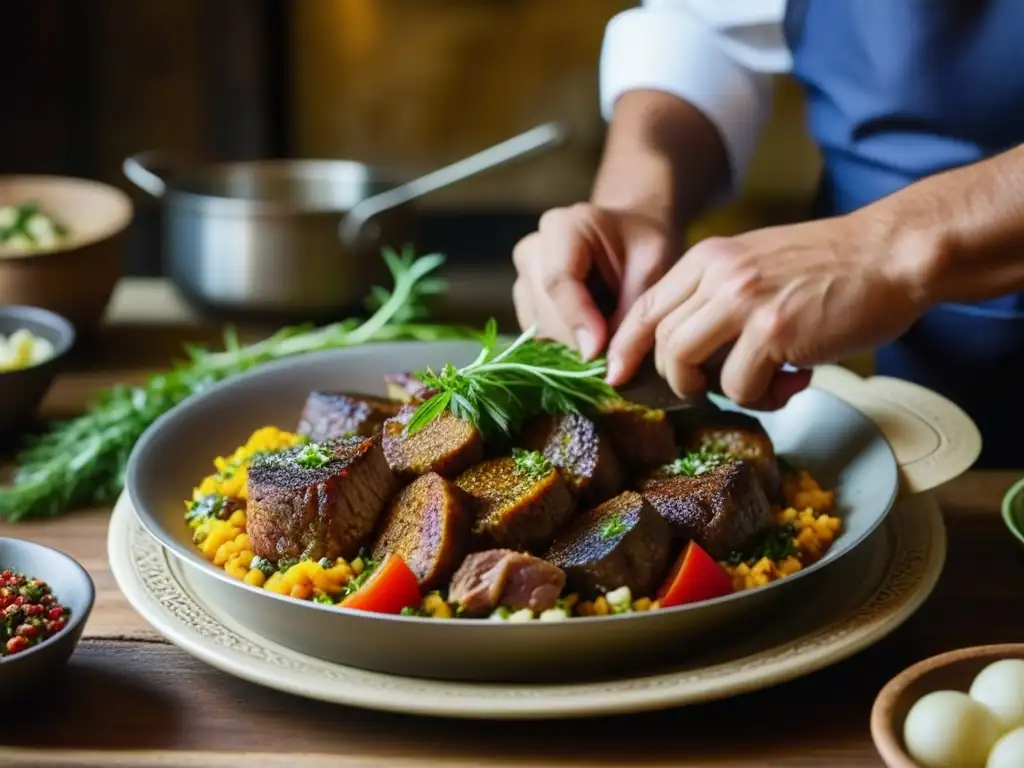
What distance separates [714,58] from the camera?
2.43 metres

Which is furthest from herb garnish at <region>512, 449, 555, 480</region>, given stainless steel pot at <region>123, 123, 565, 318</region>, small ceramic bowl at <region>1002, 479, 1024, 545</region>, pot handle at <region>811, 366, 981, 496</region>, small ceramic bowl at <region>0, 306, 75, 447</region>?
stainless steel pot at <region>123, 123, 565, 318</region>

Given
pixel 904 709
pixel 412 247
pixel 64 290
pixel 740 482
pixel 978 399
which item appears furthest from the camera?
pixel 412 247

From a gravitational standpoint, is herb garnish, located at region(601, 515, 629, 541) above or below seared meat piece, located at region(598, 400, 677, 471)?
above

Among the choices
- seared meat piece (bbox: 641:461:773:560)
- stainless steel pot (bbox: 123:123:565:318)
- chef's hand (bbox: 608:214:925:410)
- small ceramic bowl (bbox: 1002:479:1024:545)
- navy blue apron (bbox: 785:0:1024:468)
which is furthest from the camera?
stainless steel pot (bbox: 123:123:565:318)

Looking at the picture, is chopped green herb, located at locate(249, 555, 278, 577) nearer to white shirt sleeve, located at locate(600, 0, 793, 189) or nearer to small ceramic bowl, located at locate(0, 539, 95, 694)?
small ceramic bowl, located at locate(0, 539, 95, 694)

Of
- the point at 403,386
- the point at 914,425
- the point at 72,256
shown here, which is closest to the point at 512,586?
the point at 403,386

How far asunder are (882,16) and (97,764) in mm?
1628

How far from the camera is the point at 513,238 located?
4625mm

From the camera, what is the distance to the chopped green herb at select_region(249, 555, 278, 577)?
148cm

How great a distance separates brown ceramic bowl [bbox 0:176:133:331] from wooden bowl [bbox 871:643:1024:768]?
187 centimetres

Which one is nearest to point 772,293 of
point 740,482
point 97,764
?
point 740,482

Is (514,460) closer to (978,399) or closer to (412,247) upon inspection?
(978,399)

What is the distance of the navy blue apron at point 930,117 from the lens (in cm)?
206

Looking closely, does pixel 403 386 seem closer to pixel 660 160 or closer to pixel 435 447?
pixel 435 447
